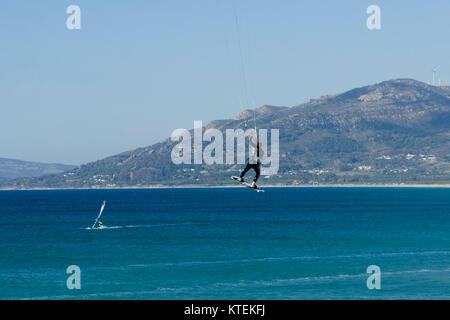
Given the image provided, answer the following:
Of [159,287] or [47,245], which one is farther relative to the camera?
[47,245]

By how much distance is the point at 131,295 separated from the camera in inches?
2051

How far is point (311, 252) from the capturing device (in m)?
80.2

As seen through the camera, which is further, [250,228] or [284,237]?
[250,228]

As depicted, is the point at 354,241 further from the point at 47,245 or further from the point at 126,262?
the point at 47,245

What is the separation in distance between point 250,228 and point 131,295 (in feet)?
220

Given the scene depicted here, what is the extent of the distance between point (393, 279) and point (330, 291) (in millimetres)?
8309

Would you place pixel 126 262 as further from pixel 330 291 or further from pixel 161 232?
pixel 161 232

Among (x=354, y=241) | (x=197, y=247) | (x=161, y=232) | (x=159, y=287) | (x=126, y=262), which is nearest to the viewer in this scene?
(x=159, y=287)

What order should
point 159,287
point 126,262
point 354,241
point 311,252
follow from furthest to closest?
point 354,241 → point 311,252 → point 126,262 → point 159,287

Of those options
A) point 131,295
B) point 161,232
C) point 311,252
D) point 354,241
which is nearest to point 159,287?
point 131,295
